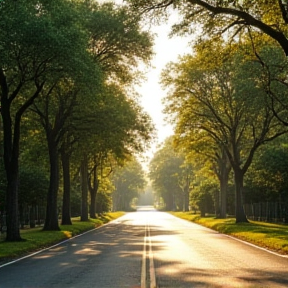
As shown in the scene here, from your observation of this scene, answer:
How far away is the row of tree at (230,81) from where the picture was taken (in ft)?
60.6

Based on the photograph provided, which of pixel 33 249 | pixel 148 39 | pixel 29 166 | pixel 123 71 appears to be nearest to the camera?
pixel 33 249

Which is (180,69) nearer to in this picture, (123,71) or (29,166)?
(123,71)

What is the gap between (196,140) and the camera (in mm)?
44188

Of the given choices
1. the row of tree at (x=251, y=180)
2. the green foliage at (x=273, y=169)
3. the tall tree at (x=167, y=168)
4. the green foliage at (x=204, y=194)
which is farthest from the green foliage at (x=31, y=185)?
the tall tree at (x=167, y=168)

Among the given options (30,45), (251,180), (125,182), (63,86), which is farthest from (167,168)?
(30,45)

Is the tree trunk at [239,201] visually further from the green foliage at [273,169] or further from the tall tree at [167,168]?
the tall tree at [167,168]

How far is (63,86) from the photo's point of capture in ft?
100

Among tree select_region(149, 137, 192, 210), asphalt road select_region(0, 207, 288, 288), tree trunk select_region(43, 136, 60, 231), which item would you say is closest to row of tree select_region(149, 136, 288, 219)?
tree select_region(149, 137, 192, 210)

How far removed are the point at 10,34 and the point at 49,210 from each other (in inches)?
634

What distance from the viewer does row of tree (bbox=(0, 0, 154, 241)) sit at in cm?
1988

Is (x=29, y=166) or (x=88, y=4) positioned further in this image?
(x=29, y=166)

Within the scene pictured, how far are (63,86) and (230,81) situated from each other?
13819mm

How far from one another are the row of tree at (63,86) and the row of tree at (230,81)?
304 cm

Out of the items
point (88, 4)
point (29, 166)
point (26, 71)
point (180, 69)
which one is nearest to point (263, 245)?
point (26, 71)
